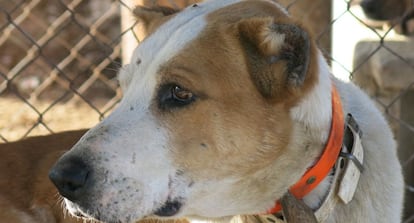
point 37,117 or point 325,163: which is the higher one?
point 325,163

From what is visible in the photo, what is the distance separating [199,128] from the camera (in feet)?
8.25

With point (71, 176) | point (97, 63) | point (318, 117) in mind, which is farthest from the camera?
point (97, 63)

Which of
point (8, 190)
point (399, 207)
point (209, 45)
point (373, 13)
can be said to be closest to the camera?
point (209, 45)

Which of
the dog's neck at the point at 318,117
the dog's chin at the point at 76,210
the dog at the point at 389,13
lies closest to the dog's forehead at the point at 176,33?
the dog's neck at the point at 318,117

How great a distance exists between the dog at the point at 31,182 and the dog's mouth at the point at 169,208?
84 centimetres

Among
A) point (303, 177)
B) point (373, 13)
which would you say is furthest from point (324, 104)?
point (373, 13)

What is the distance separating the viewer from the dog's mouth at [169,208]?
2.55m

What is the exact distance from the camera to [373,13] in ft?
17.7

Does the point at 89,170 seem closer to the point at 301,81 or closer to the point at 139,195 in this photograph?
the point at 139,195

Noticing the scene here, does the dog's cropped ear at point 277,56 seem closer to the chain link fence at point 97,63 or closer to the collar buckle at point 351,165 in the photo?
the collar buckle at point 351,165

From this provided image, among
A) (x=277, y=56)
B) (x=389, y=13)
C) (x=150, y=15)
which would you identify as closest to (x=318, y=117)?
(x=277, y=56)

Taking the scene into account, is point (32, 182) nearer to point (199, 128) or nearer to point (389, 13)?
point (199, 128)

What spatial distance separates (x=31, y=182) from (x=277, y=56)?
4.35 feet

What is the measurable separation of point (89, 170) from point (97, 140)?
0.10 m
